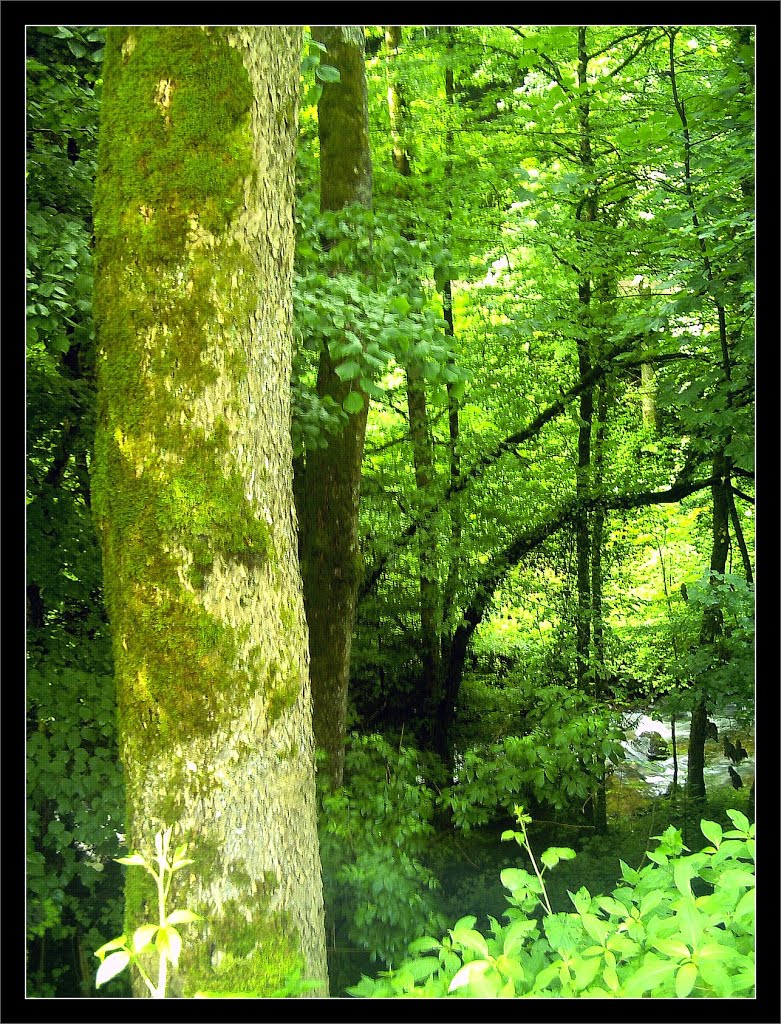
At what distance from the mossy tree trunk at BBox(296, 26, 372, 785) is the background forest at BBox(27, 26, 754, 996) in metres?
0.02

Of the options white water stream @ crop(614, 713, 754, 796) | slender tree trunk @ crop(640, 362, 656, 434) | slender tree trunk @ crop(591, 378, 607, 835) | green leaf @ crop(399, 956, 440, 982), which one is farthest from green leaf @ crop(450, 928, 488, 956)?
slender tree trunk @ crop(640, 362, 656, 434)

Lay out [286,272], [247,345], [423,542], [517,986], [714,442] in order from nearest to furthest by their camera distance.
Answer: [517,986] < [247,345] < [286,272] < [714,442] < [423,542]

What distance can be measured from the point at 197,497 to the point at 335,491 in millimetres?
3010

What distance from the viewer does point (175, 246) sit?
6.02 feet

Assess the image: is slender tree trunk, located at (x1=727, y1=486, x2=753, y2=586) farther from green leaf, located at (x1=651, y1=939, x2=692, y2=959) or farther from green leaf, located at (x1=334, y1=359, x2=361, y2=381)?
green leaf, located at (x1=651, y1=939, x2=692, y2=959)

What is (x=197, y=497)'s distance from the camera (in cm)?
182

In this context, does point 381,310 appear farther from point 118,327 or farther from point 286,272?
point 118,327

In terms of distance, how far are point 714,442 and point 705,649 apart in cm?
174

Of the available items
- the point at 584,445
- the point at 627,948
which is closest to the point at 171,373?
the point at 627,948

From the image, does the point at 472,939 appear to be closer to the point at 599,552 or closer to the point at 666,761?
the point at 599,552

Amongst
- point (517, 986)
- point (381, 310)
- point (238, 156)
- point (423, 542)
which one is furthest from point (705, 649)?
point (238, 156)

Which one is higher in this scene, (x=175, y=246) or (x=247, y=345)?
(x=175, y=246)

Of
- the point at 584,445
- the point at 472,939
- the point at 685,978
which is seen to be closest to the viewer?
the point at 685,978

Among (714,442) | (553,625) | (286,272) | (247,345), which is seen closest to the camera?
(247,345)
